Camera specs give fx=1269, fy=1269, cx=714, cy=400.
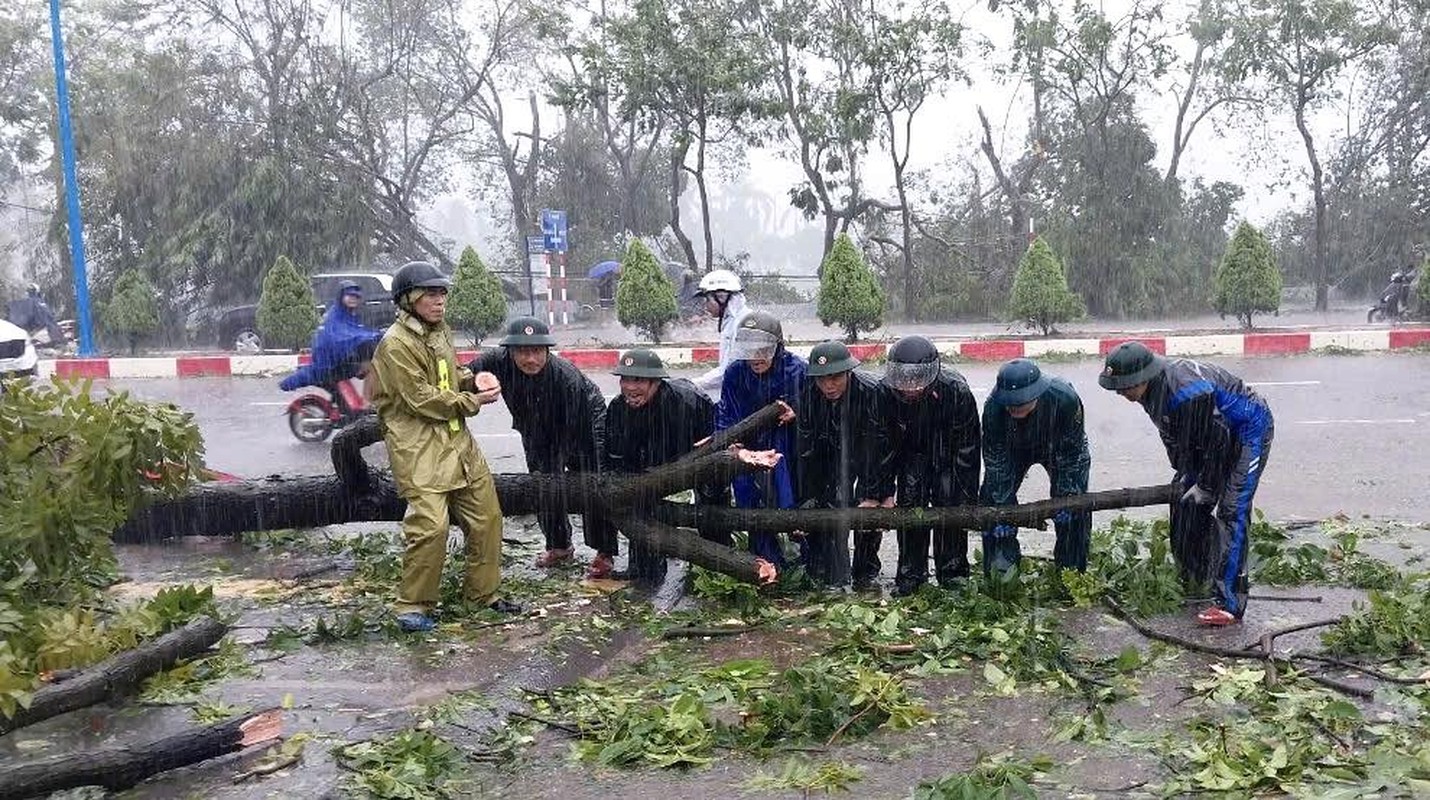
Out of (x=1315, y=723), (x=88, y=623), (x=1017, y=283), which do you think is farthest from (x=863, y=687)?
(x=1017, y=283)

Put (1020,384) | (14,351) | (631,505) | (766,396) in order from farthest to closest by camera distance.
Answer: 1. (14,351)
2. (766,396)
3. (631,505)
4. (1020,384)

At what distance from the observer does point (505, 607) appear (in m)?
6.04

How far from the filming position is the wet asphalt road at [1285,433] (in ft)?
27.8

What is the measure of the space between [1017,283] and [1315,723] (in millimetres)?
→ 15636

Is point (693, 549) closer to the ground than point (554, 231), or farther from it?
closer to the ground

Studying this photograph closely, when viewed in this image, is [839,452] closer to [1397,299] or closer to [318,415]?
[318,415]

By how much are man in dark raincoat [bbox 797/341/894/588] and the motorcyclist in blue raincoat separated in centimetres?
577

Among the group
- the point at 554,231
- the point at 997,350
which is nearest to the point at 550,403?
the point at 997,350

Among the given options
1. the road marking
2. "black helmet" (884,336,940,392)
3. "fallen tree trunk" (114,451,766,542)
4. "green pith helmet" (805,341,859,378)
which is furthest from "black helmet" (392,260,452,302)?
the road marking

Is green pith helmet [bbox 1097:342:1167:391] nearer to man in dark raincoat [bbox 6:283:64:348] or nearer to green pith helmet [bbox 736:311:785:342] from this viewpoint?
green pith helmet [bbox 736:311:785:342]

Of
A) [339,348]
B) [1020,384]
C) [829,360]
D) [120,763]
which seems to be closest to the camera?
[120,763]

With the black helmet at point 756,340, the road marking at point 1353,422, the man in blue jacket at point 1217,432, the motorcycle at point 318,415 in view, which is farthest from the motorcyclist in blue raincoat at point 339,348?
the road marking at point 1353,422

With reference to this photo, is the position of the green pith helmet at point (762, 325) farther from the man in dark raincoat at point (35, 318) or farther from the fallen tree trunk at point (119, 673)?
the man in dark raincoat at point (35, 318)

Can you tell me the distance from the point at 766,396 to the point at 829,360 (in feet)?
1.78
